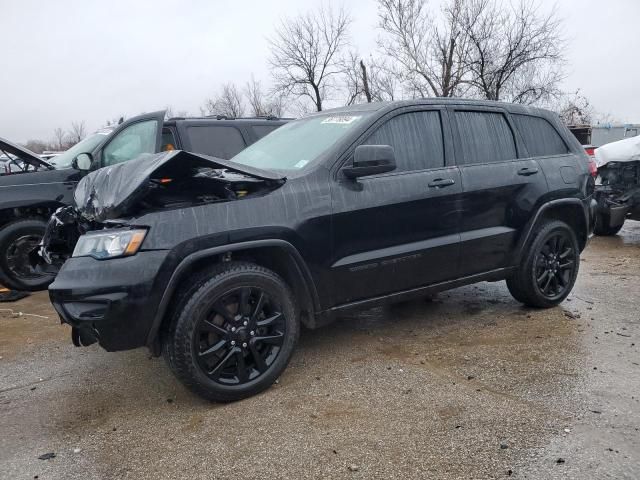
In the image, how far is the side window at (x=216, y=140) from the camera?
629 centimetres

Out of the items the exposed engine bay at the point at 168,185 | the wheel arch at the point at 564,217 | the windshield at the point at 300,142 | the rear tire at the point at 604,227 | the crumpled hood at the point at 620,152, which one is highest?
the windshield at the point at 300,142

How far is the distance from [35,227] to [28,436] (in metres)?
3.64

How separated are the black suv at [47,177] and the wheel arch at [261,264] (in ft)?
10.3

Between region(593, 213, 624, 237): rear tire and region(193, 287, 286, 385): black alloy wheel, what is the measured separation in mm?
7067

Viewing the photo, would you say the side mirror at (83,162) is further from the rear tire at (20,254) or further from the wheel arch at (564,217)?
the wheel arch at (564,217)

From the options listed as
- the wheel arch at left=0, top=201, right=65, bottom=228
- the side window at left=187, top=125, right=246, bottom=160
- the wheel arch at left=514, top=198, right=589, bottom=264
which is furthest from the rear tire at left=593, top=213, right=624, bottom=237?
the wheel arch at left=0, top=201, right=65, bottom=228

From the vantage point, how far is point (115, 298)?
285cm

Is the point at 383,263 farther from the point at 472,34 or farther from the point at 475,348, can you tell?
the point at 472,34

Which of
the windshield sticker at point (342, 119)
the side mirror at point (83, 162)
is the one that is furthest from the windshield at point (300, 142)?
the side mirror at point (83, 162)

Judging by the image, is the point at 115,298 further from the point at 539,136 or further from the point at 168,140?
the point at 539,136

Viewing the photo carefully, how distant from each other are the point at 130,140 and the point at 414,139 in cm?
372

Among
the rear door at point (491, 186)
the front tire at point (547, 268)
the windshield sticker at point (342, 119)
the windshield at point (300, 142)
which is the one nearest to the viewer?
the windshield at point (300, 142)

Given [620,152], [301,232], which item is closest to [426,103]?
[301,232]

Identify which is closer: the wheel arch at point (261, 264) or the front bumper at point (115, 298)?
the front bumper at point (115, 298)
